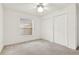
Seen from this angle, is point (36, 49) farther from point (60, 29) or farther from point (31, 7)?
point (31, 7)

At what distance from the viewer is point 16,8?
142cm

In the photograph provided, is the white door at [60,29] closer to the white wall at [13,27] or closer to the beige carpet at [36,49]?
the beige carpet at [36,49]

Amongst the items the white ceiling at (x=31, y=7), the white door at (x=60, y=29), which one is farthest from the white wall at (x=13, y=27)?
the white door at (x=60, y=29)

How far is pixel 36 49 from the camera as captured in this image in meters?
1.43

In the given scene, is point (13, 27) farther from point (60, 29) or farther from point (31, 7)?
point (60, 29)

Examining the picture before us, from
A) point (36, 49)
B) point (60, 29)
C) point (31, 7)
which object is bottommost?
point (36, 49)

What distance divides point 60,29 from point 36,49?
51 cm

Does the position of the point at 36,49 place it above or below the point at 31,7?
below

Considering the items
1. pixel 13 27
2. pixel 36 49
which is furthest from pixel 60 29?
pixel 13 27

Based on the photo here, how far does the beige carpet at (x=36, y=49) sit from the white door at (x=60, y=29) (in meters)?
0.10

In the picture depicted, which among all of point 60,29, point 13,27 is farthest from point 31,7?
point 60,29

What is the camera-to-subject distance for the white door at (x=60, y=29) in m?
1.43

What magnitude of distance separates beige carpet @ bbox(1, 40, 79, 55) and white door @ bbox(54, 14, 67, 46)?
0.10 m
